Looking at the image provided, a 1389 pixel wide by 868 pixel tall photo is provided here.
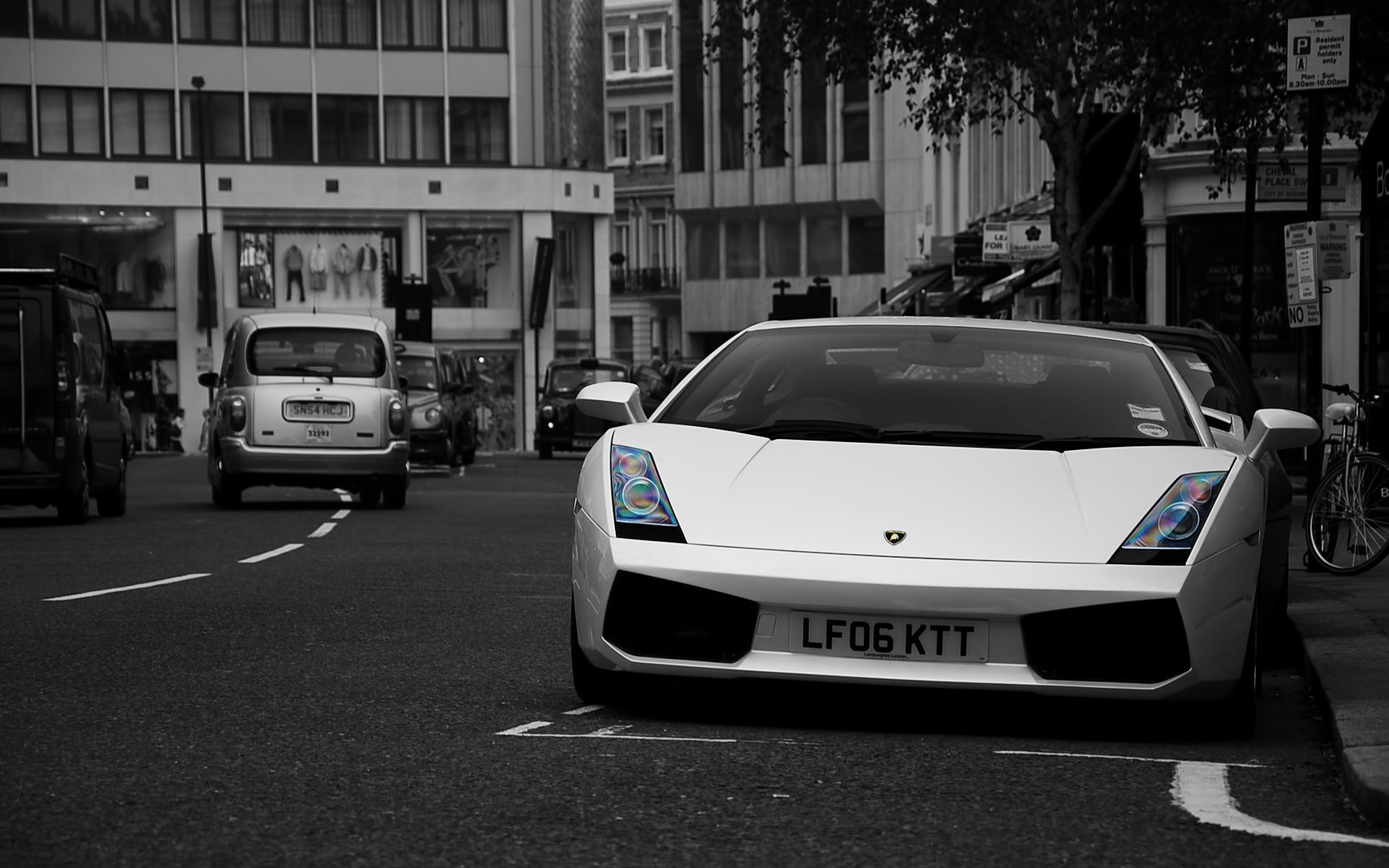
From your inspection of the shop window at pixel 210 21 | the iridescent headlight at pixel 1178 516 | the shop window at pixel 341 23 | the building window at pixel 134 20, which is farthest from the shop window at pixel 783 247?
the iridescent headlight at pixel 1178 516

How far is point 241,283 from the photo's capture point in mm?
63281

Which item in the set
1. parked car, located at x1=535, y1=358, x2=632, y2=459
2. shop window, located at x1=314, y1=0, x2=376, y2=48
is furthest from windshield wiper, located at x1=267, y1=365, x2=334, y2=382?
shop window, located at x1=314, y1=0, x2=376, y2=48

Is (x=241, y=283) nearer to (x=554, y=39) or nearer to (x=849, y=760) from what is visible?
(x=554, y=39)

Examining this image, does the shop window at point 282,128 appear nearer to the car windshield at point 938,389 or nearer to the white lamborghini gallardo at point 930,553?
the car windshield at point 938,389

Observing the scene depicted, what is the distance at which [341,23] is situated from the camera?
6359 centimetres

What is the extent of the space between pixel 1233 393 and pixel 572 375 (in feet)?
117

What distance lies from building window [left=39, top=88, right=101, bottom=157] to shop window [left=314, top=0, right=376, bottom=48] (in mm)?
6187

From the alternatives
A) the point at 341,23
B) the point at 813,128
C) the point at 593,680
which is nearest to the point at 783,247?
the point at 813,128

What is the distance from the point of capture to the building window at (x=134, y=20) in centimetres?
6200

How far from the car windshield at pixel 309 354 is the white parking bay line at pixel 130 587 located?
9329 mm

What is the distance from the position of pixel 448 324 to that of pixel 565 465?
23530 mm

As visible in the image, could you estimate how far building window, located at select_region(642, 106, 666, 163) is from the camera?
10062 centimetres

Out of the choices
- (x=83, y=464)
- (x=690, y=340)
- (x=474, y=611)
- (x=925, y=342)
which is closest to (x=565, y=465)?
(x=83, y=464)

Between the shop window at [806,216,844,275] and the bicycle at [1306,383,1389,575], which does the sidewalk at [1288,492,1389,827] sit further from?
the shop window at [806,216,844,275]
